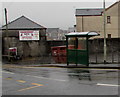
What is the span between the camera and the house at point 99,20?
47938 mm

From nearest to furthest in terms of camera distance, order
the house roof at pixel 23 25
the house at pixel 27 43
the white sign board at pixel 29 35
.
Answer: the house at pixel 27 43 < the white sign board at pixel 29 35 < the house roof at pixel 23 25

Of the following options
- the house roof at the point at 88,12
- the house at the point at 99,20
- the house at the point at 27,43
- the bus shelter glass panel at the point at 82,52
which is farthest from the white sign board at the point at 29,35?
the house roof at the point at 88,12

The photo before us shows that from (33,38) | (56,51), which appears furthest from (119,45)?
(33,38)

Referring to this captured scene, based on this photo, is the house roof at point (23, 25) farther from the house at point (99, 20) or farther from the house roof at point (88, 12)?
the house roof at point (88, 12)

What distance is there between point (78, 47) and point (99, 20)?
34.5m

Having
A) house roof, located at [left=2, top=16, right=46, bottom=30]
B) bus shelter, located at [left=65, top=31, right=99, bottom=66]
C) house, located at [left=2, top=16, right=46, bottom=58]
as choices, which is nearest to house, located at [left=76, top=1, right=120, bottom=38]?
house roof, located at [left=2, top=16, right=46, bottom=30]

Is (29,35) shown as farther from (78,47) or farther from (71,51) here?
(78,47)

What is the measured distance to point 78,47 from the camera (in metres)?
17.2

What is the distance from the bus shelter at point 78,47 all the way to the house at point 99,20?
3095 centimetres

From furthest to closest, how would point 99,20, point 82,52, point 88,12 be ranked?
1. point 88,12
2. point 99,20
3. point 82,52

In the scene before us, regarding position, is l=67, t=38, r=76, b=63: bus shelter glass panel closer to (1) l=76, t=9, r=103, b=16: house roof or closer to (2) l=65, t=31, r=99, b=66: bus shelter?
(2) l=65, t=31, r=99, b=66: bus shelter

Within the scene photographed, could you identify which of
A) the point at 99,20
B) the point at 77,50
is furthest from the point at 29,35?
the point at 99,20

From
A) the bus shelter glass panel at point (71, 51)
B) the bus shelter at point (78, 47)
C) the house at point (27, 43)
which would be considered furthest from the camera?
the house at point (27, 43)

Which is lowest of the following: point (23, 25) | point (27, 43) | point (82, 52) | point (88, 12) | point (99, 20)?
point (82, 52)
